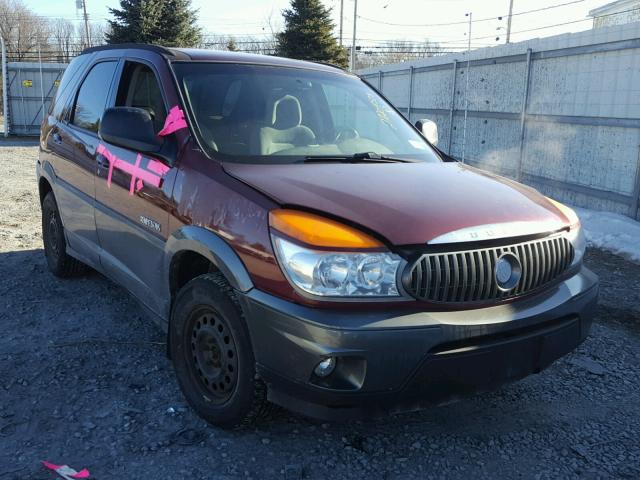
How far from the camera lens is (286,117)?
3494 millimetres

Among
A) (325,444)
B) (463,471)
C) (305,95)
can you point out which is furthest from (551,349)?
(305,95)

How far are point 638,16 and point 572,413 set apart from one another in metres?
22.6

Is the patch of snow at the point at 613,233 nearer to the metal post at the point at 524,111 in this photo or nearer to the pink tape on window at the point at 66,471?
the metal post at the point at 524,111

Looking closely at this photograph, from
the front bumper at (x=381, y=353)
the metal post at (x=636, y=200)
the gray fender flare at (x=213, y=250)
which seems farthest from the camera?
the metal post at (x=636, y=200)

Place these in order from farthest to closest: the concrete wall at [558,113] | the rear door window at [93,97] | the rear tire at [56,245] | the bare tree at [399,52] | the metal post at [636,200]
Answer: the bare tree at [399,52], the concrete wall at [558,113], the metal post at [636,200], the rear tire at [56,245], the rear door window at [93,97]

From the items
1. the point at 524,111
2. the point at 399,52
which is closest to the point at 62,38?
the point at 399,52

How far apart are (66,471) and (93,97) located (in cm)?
280

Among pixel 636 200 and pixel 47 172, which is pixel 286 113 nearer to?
pixel 47 172

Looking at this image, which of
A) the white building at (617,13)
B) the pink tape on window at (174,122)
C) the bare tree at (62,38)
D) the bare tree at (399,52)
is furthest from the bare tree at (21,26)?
the pink tape on window at (174,122)

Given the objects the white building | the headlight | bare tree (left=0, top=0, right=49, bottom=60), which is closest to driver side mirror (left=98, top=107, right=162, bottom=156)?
the headlight

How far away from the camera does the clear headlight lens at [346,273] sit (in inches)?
89.4

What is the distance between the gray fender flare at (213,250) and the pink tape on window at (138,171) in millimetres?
381

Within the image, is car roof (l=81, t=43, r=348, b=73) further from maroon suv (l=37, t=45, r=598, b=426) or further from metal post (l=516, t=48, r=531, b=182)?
metal post (l=516, t=48, r=531, b=182)

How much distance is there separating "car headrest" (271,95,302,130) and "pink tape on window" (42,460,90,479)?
2049mm
